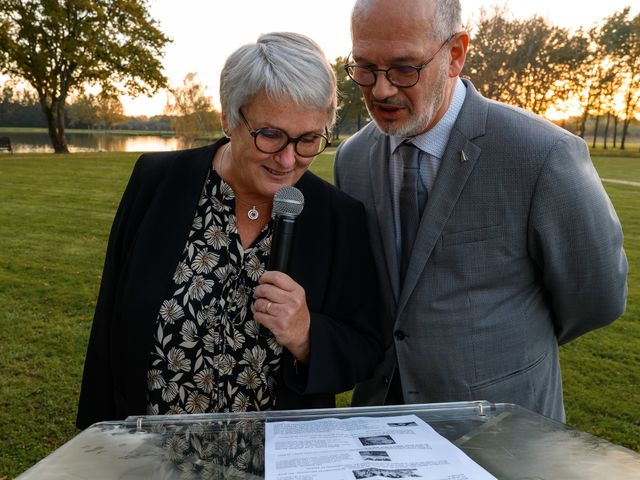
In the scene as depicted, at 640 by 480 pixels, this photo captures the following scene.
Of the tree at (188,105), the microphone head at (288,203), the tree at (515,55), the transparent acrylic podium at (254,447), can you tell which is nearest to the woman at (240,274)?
the microphone head at (288,203)

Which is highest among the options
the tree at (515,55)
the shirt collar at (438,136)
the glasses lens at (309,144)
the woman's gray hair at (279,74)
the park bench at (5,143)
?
the tree at (515,55)

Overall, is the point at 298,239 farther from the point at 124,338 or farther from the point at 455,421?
the point at 455,421

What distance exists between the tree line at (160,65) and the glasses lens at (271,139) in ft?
59.9

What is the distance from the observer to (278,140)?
206 centimetres

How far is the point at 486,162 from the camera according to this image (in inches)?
90.8

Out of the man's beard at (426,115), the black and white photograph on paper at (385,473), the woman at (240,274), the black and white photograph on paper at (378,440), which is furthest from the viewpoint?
the man's beard at (426,115)

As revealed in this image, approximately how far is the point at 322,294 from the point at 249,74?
889 mm

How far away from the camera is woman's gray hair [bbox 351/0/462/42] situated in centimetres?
220

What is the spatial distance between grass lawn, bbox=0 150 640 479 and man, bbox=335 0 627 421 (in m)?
2.91

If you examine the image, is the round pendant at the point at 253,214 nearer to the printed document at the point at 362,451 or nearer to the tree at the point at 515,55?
the printed document at the point at 362,451

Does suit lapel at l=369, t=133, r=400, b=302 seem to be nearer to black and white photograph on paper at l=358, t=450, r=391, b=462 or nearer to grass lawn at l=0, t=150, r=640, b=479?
black and white photograph on paper at l=358, t=450, r=391, b=462

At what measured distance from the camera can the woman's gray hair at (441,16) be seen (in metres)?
2.20

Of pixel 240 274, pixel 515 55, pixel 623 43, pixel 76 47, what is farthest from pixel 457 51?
pixel 623 43

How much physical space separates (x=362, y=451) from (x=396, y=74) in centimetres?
144
